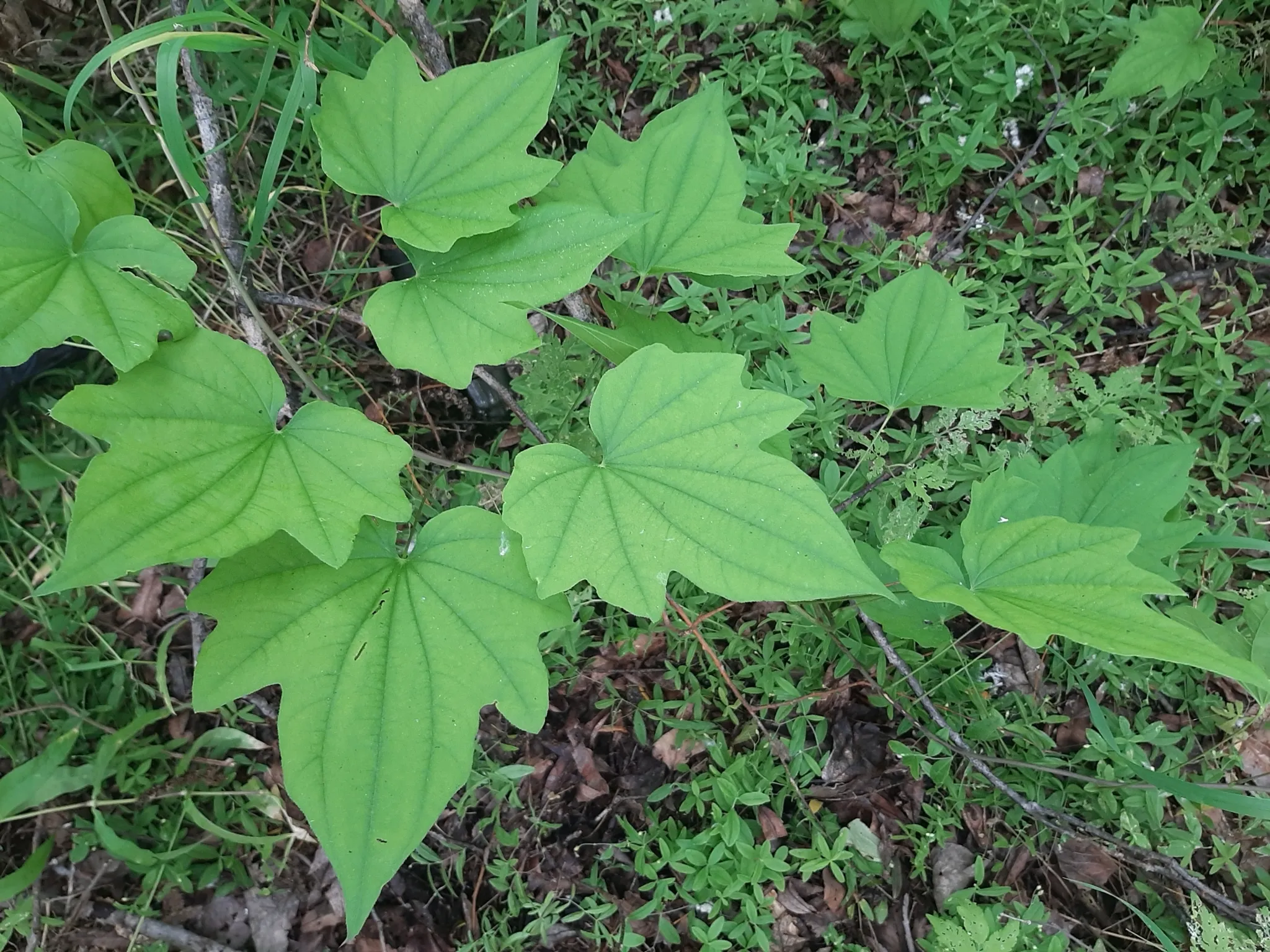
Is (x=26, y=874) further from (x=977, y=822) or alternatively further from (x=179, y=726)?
(x=977, y=822)

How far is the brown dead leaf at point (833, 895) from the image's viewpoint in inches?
87.2

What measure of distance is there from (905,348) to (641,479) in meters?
0.92

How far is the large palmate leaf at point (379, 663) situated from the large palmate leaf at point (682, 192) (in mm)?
733

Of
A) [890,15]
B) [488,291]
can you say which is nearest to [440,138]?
[488,291]

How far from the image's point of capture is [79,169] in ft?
5.48

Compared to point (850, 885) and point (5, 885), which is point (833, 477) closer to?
point (850, 885)

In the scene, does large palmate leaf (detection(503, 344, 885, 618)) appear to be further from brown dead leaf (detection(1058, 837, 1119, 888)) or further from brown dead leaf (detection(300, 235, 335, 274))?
brown dead leaf (detection(300, 235, 335, 274))

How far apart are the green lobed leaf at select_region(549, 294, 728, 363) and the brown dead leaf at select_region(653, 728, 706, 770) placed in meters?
1.13

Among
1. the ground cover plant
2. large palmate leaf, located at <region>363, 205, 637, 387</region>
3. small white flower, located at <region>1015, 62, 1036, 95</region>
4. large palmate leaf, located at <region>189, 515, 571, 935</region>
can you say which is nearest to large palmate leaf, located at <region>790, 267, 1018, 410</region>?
the ground cover plant

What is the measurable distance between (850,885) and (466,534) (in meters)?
1.49

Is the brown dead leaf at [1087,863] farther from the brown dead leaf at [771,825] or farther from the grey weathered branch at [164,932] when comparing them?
the grey weathered branch at [164,932]

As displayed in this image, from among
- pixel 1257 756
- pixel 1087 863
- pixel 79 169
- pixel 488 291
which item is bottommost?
pixel 1087 863

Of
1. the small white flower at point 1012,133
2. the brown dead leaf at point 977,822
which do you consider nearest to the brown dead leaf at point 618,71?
the small white flower at point 1012,133

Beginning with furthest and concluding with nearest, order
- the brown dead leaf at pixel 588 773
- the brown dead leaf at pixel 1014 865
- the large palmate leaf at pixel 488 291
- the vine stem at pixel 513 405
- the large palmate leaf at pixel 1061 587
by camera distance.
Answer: the brown dead leaf at pixel 588 773 < the brown dead leaf at pixel 1014 865 < the vine stem at pixel 513 405 < the large palmate leaf at pixel 488 291 < the large palmate leaf at pixel 1061 587
